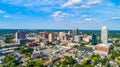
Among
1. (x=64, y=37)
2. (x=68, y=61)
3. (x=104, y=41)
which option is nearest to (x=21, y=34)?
(x=64, y=37)

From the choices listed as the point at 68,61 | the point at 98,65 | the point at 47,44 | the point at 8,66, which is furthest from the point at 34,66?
the point at 47,44

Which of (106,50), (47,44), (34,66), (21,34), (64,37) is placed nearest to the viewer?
(34,66)

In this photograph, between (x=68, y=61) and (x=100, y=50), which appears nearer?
(x=68, y=61)

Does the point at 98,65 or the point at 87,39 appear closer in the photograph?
the point at 98,65

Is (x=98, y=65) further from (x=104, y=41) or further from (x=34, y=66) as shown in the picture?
(x=104, y=41)

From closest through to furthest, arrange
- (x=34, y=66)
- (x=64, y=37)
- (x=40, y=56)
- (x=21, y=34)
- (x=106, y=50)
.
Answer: (x=34, y=66) < (x=40, y=56) < (x=106, y=50) < (x=21, y=34) < (x=64, y=37)

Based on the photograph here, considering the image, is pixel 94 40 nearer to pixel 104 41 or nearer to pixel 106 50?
pixel 104 41

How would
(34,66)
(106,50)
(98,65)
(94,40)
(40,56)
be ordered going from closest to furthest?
1. (34,66)
2. (98,65)
3. (40,56)
4. (106,50)
5. (94,40)

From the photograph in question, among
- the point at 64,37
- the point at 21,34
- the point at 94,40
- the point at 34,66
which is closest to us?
the point at 34,66
